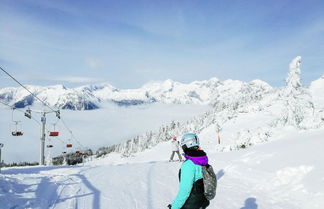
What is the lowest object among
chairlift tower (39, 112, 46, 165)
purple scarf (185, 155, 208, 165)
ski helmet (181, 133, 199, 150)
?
chairlift tower (39, 112, 46, 165)

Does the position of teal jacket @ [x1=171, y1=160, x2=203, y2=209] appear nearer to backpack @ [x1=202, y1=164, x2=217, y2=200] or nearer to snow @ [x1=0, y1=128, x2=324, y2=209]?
backpack @ [x1=202, y1=164, x2=217, y2=200]

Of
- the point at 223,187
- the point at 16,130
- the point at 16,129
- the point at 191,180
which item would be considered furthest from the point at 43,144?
the point at 191,180

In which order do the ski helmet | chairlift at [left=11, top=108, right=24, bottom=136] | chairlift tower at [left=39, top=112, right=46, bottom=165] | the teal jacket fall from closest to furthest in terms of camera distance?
1. the teal jacket
2. the ski helmet
3. chairlift tower at [left=39, top=112, right=46, bottom=165]
4. chairlift at [left=11, top=108, right=24, bottom=136]

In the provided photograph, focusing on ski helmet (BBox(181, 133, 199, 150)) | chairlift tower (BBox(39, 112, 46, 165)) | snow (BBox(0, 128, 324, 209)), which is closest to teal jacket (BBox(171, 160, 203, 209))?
ski helmet (BBox(181, 133, 199, 150))

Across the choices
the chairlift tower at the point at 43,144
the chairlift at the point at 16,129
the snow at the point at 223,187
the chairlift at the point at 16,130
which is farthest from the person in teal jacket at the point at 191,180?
the chairlift at the point at 16,129

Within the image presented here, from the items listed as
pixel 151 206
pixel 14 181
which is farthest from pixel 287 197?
pixel 14 181

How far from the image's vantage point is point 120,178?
13.4 metres

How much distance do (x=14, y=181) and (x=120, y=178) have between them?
4511 mm

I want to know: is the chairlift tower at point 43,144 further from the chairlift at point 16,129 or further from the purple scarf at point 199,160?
the purple scarf at point 199,160

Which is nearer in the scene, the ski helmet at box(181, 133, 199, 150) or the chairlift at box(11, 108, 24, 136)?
the ski helmet at box(181, 133, 199, 150)

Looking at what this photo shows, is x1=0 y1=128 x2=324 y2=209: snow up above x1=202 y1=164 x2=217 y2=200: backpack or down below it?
below

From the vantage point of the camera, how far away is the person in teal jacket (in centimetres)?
439

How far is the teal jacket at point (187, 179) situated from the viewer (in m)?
4.38

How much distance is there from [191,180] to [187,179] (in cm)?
6
